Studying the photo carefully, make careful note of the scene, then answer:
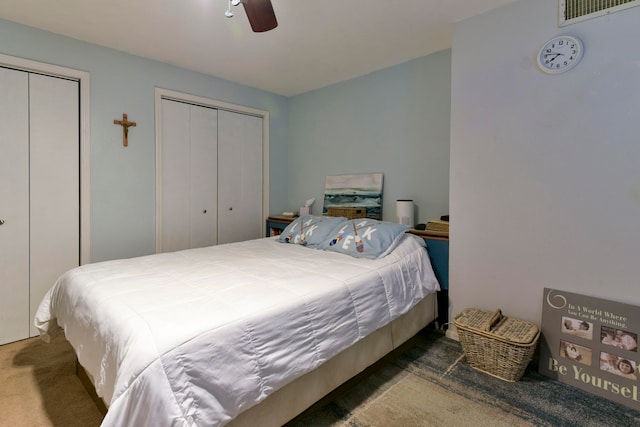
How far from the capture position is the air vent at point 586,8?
67.7 inches

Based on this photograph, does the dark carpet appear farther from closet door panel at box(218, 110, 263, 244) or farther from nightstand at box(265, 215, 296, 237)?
closet door panel at box(218, 110, 263, 244)

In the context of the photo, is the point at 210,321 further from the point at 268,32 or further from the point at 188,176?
the point at 188,176

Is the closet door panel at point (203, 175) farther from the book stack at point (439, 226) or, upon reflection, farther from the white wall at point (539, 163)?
the white wall at point (539, 163)

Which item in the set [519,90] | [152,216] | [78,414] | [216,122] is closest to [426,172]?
[519,90]

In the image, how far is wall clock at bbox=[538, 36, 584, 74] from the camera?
6.07 feet

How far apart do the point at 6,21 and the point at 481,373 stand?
166 inches

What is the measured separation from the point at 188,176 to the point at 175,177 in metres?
0.13

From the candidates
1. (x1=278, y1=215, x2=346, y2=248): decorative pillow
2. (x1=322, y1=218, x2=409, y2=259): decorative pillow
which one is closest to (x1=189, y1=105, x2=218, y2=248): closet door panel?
(x1=278, y1=215, x2=346, y2=248): decorative pillow

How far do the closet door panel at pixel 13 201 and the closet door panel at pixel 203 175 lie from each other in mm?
1321

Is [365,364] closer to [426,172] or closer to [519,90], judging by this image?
[426,172]

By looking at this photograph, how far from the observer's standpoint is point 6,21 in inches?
92.3

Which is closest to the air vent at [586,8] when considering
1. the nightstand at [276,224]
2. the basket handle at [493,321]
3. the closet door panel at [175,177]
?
the basket handle at [493,321]

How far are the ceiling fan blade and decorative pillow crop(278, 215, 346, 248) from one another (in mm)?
1607

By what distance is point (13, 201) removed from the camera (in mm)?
2445
